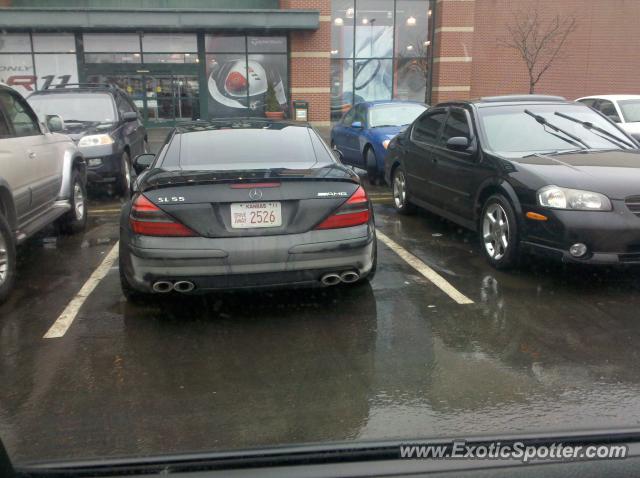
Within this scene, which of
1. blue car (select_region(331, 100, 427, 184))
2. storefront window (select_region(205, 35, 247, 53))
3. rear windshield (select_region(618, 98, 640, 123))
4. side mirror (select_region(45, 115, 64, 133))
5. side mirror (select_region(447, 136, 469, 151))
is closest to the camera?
side mirror (select_region(447, 136, 469, 151))

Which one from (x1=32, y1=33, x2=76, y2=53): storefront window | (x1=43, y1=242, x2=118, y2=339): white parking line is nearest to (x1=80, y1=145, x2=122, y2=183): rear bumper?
(x1=43, y1=242, x2=118, y2=339): white parking line

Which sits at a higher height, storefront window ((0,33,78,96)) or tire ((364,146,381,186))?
storefront window ((0,33,78,96))

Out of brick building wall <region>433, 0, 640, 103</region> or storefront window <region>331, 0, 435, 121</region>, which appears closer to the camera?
storefront window <region>331, 0, 435, 121</region>

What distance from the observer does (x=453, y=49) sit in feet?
79.9

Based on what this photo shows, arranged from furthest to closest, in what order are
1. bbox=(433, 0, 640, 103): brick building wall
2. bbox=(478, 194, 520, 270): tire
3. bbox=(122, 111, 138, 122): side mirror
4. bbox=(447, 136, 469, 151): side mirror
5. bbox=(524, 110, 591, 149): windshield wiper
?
1. bbox=(433, 0, 640, 103): brick building wall
2. bbox=(122, 111, 138, 122): side mirror
3. bbox=(447, 136, 469, 151): side mirror
4. bbox=(524, 110, 591, 149): windshield wiper
5. bbox=(478, 194, 520, 270): tire

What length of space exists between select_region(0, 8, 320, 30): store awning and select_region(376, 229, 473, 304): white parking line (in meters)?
16.5

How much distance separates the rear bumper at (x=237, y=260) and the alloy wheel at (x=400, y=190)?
4.11 meters

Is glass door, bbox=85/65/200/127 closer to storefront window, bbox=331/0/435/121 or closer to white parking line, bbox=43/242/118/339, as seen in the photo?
storefront window, bbox=331/0/435/121

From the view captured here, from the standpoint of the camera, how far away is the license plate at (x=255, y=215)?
4145mm

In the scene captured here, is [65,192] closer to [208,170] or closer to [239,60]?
[208,170]

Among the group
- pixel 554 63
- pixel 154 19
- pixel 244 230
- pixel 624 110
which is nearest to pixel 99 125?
pixel 244 230

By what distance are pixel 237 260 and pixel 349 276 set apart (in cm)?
82

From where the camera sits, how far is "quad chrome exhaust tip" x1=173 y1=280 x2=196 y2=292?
4.18 metres

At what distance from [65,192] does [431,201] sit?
4270 millimetres
